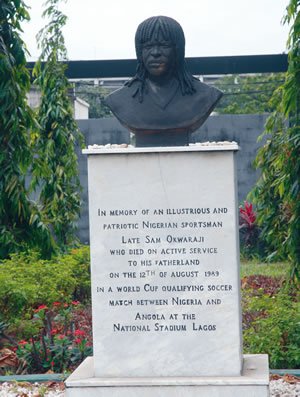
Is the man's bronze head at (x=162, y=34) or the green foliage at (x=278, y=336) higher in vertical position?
the man's bronze head at (x=162, y=34)

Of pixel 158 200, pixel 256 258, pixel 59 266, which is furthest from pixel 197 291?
pixel 256 258

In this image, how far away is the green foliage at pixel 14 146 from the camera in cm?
1027

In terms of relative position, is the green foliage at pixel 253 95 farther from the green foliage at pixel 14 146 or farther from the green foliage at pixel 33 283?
the green foliage at pixel 33 283

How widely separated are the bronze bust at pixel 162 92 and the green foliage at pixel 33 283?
271cm

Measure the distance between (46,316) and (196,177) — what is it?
2833mm

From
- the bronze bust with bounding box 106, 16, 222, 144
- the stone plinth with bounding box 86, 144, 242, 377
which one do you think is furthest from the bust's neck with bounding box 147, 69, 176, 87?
the stone plinth with bounding box 86, 144, 242, 377

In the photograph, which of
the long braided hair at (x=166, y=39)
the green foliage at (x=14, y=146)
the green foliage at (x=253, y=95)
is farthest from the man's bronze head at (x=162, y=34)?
the green foliage at (x=253, y=95)

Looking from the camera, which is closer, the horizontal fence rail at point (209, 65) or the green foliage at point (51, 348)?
the green foliage at point (51, 348)

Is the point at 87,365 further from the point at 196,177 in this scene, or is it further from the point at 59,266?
the point at 59,266

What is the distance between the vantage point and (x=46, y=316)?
329 inches

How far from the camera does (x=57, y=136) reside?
13.3m

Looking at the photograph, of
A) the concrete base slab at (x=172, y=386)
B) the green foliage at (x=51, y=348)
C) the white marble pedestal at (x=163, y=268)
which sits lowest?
the green foliage at (x=51, y=348)

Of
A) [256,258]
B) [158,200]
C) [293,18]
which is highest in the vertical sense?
[293,18]

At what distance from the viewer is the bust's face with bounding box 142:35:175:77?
246 inches
